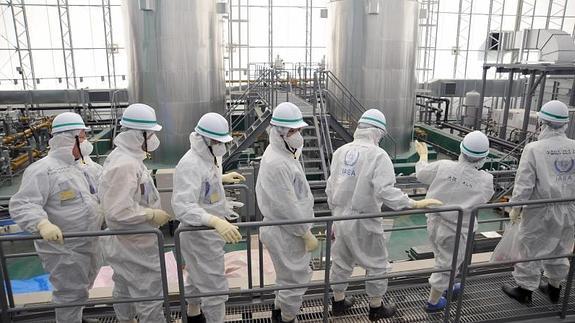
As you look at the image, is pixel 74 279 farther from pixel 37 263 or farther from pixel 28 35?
pixel 28 35

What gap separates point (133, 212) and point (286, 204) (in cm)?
103

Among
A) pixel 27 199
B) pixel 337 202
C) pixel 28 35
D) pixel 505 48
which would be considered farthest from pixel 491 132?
pixel 28 35

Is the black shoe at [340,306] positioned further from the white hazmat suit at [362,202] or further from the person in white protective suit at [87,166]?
the person in white protective suit at [87,166]

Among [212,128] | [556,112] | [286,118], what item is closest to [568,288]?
[556,112]

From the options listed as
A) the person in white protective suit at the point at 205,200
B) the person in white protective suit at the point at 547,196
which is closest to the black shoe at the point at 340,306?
the person in white protective suit at the point at 205,200

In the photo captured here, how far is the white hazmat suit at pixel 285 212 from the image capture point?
9.33 ft

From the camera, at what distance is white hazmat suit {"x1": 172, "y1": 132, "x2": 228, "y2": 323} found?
2.78 metres

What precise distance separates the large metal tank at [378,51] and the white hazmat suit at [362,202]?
6.50 metres

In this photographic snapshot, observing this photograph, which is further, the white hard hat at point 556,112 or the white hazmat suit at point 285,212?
the white hard hat at point 556,112

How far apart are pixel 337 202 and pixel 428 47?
15805 mm

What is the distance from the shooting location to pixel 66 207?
2.86 m

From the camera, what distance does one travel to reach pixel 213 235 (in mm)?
2877

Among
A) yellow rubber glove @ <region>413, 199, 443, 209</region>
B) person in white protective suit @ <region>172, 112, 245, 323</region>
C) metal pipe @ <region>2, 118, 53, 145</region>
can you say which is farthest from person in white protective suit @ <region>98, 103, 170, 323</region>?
Answer: metal pipe @ <region>2, 118, 53, 145</region>

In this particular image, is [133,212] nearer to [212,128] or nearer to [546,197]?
[212,128]
